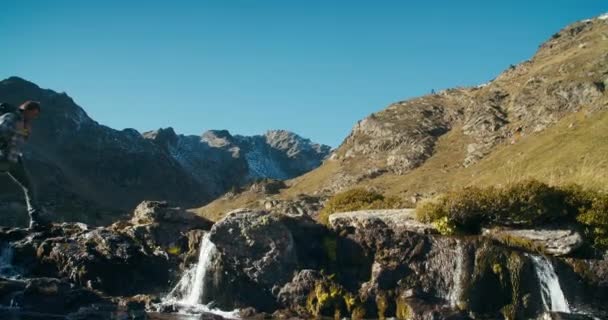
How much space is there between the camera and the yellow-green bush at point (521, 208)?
961 inches

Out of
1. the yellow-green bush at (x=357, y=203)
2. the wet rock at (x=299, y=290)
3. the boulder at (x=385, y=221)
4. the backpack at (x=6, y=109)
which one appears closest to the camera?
the backpack at (x=6, y=109)

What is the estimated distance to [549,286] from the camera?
75.6 feet

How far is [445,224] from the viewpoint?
84.6ft

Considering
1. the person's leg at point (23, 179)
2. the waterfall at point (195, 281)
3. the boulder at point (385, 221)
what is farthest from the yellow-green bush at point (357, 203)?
the person's leg at point (23, 179)

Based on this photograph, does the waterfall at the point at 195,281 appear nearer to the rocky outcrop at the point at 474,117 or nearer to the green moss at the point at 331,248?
the green moss at the point at 331,248

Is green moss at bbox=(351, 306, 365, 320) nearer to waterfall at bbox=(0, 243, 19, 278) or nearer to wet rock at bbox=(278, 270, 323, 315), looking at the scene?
wet rock at bbox=(278, 270, 323, 315)

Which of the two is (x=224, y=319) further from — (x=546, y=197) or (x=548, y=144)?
(x=548, y=144)

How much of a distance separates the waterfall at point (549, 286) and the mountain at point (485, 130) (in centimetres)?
4482

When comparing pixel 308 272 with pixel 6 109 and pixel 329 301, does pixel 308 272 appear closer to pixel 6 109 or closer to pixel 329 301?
pixel 329 301

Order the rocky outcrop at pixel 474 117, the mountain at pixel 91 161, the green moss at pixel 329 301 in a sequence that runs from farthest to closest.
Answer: the mountain at pixel 91 161 < the rocky outcrop at pixel 474 117 < the green moss at pixel 329 301

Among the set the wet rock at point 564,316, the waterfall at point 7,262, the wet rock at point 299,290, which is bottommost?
the wet rock at point 564,316

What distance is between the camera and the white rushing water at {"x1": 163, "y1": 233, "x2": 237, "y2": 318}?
85.6 feet

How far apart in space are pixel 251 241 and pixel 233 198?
117 metres

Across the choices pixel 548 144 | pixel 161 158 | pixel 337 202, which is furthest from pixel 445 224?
pixel 161 158
